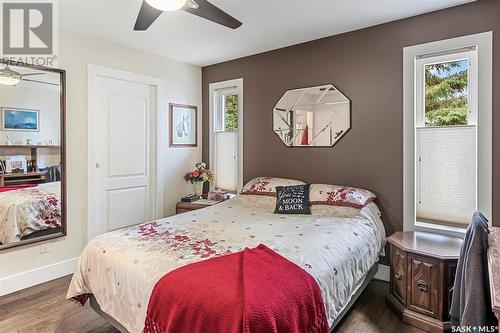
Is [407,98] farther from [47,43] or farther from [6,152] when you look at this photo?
[6,152]

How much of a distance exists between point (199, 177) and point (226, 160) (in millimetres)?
474

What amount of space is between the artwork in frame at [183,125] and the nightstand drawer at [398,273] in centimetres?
305

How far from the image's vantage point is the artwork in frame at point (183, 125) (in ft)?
13.7

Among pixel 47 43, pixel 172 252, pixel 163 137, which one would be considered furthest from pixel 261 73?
pixel 172 252

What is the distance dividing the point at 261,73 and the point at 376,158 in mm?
1843

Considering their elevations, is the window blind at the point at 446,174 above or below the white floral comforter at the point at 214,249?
above

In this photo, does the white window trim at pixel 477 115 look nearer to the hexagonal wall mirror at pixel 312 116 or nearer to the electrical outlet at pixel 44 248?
the hexagonal wall mirror at pixel 312 116

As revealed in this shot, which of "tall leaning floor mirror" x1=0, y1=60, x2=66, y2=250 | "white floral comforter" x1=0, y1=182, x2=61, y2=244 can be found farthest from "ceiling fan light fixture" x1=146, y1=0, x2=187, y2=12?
"white floral comforter" x1=0, y1=182, x2=61, y2=244

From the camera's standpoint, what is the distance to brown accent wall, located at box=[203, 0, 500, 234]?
2617mm

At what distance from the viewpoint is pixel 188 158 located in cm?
443

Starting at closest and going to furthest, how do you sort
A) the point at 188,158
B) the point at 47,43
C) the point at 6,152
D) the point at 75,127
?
the point at 6,152 < the point at 47,43 < the point at 75,127 < the point at 188,158

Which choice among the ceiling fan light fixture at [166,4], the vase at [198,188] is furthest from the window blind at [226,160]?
the ceiling fan light fixture at [166,4]

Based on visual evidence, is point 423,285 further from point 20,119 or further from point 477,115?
point 20,119

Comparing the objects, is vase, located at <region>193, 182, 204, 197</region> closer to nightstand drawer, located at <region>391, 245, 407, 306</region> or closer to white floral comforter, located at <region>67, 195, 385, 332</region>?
white floral comforter, located at <region>67, 195, 385, 332</region>
